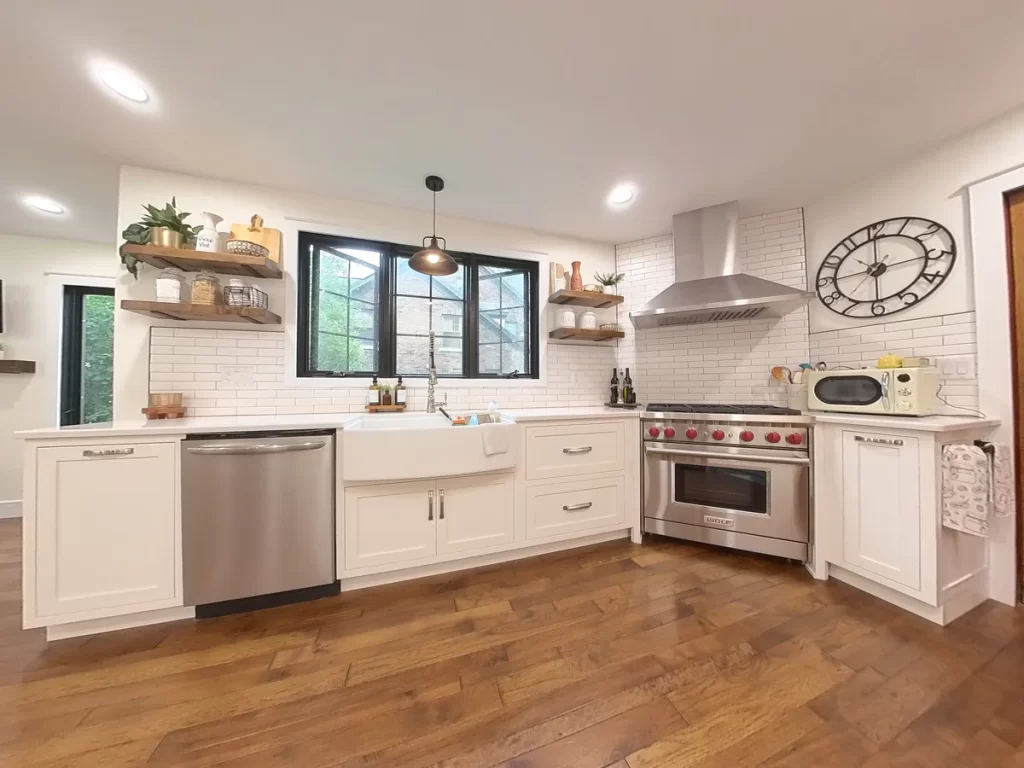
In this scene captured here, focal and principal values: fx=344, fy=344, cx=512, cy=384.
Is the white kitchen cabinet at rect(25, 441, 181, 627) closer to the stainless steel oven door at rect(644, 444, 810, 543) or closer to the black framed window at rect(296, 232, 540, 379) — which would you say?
the black framed window at rect(296, 232, 540, 379)

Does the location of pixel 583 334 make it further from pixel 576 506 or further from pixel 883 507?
pixel 883 507

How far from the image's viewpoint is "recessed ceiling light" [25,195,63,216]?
2451 mm

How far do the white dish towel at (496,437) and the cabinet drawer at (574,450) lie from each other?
22 centimetres

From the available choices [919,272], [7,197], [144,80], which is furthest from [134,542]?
[919,272]

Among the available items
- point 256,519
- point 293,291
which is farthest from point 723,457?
point 293,291

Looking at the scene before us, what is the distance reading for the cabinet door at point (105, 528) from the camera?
1.47 m

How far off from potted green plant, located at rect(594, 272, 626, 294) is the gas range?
1185 millimetres

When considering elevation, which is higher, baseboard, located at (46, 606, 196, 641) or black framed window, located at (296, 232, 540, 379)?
black framed window, located at (296, 232, 540, 379)

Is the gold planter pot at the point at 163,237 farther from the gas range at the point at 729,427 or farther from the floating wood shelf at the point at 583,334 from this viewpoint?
the gas range at the point at 729,427

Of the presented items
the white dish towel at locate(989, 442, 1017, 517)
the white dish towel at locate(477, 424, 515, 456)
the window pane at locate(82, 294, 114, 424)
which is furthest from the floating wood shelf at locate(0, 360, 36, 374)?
the white dish towel at locate(989, 442, 1017, 517)

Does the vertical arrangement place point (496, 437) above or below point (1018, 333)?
below

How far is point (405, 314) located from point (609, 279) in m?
1.76

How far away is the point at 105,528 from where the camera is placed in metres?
1.52

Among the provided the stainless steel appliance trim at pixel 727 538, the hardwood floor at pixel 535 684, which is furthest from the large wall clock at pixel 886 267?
the hardwood floor at pixel 535 684
